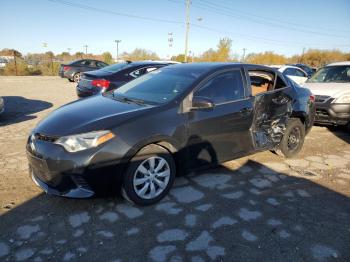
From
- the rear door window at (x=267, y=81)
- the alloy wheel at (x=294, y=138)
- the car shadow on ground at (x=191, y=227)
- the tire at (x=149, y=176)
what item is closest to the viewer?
the car shadow on ground at (x=191, y=227)

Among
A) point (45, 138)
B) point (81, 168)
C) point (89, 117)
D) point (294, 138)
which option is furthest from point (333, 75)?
point (45, 138)

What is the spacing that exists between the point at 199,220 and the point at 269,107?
2383mm

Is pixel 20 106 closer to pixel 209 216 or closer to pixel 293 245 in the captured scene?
pixel 209 216

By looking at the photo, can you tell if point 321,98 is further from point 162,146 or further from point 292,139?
point 162,146

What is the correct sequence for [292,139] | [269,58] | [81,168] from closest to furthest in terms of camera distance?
[81,168]
[292,139]
[269,58]

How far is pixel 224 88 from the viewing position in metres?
4.27

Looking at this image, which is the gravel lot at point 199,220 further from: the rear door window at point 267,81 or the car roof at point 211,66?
the car roof at point 211,66

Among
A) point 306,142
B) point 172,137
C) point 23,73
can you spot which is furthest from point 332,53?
point 172,137

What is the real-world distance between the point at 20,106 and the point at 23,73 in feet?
55.9

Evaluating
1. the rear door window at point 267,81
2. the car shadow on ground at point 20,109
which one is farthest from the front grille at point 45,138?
the car shadow on ground at point 20,109

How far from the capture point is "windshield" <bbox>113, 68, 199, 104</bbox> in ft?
13.0

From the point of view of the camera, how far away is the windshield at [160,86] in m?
3.96

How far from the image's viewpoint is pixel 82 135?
3184 mm

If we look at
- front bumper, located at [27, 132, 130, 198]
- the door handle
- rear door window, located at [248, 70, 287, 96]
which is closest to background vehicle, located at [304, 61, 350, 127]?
rear door window, located at [248, 70, 287, 96]
